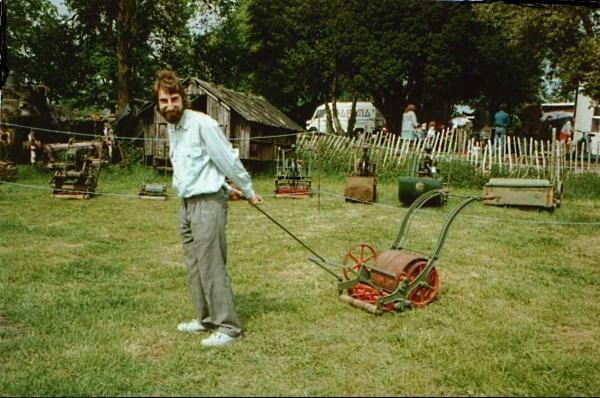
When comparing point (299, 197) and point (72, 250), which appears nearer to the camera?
point (72, 250)

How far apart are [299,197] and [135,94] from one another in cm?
1868

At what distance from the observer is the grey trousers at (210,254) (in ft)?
13.8

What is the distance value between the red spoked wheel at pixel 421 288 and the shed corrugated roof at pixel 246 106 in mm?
13000

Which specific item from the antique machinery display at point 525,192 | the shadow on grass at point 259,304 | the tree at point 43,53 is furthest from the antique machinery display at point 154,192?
the tree at point 43,53

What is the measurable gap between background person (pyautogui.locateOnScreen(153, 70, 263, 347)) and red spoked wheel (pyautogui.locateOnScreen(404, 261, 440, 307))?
1.90 meters

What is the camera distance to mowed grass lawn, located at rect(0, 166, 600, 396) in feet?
12.7

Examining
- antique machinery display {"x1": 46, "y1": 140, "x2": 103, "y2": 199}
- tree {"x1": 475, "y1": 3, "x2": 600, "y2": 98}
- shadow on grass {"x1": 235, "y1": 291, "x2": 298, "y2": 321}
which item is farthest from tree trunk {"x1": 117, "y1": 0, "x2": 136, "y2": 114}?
shadow on grass {"x1": 235, "y1": 291, "x2": 298, "y2": 321}

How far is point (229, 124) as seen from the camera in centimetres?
1869

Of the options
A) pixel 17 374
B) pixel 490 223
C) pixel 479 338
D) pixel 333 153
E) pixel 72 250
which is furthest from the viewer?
pixel 333 153

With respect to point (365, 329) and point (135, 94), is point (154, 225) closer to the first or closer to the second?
point (365, 329)

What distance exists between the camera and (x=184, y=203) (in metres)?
4.31

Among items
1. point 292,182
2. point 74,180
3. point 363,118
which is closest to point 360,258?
point 292,182

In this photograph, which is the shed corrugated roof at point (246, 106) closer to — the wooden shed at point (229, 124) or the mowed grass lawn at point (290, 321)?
the wooden shed at point (229, 124)

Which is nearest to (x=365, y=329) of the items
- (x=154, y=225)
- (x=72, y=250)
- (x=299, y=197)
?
(x=72, y=250)
